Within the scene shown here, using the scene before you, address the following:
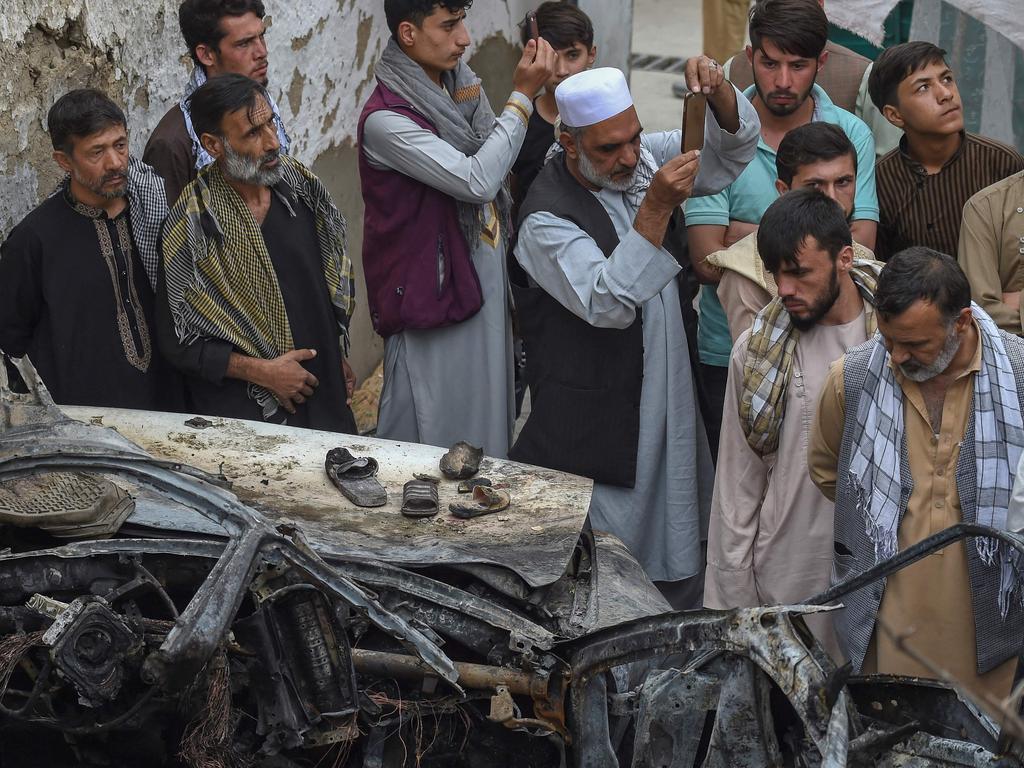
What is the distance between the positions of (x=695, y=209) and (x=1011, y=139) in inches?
110

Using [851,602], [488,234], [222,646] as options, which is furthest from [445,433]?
[222,646]

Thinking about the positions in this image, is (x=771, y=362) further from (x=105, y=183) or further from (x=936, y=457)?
(x=105, y=183)

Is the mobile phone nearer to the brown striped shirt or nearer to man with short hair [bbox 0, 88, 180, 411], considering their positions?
the brown striped shirt

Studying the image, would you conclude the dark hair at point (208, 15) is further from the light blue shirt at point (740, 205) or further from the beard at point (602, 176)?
the light blue shirt at point (740, 205)

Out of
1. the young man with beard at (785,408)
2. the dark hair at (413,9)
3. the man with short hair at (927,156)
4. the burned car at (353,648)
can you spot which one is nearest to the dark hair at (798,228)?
the young man with beard at (785,408)

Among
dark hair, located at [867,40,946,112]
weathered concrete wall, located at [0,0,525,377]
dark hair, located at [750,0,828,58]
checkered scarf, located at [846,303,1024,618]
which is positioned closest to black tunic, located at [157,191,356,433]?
weathered concrete wall, located at [0,0,525,377]

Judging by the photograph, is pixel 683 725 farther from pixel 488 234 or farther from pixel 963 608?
pixel 488 234

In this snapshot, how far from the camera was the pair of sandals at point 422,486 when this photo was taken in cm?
386

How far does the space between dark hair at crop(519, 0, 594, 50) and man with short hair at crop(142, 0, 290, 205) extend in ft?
4.60

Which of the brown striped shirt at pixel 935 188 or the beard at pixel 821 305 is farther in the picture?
the brown striped shirt at pixel 935 188

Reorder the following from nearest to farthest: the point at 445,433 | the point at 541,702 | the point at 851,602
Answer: the point at 541,702
the point at 851,602
the point at 445,433

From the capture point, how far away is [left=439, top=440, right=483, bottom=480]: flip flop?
4098mm

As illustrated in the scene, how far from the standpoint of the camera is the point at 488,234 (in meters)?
5.12

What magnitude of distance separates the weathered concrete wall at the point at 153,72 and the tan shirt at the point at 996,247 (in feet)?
10.8
